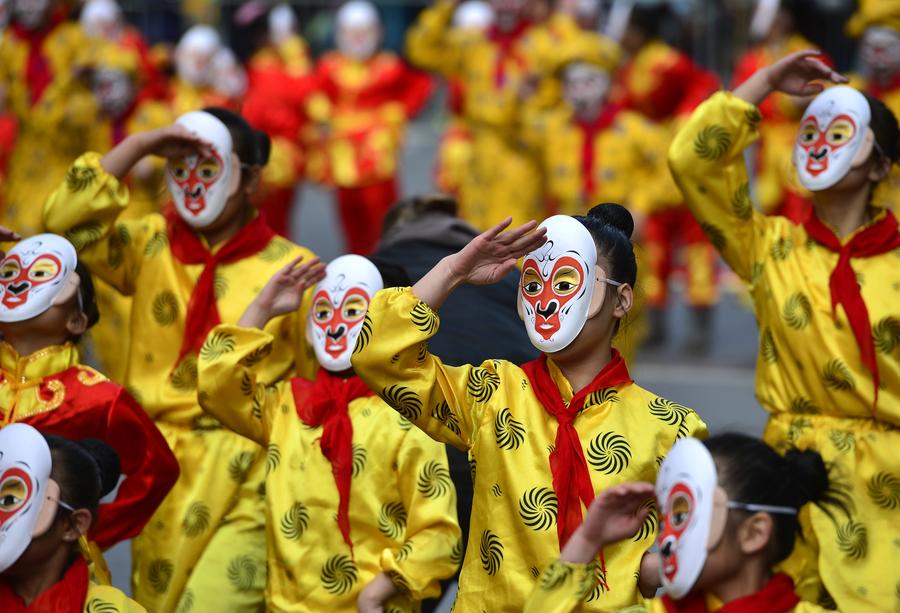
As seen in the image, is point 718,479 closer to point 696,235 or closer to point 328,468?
point 328,468

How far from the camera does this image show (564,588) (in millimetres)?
3738

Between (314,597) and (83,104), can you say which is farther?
(83,104)

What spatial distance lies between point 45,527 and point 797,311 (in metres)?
2.41

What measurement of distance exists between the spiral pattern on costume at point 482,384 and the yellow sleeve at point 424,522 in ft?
1.93

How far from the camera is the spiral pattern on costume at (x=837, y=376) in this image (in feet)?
17.2

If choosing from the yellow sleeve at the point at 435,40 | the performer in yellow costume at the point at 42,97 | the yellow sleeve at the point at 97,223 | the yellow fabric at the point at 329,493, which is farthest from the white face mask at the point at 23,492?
the yellow sleeve at the point at 435,40

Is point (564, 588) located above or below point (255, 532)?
above

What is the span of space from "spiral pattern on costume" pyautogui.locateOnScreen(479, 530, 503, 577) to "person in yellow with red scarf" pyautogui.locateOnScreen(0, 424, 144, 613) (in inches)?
33.6

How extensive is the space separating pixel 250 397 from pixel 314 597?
2.00 feet

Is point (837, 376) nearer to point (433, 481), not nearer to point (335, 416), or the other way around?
point (433, 481)

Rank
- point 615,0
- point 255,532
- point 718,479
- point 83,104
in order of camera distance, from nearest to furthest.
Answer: point 718,479 < point 255,532 < point 83,104 < point 615,0

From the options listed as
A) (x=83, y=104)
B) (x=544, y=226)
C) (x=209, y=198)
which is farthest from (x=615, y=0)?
(x=544, y=226)

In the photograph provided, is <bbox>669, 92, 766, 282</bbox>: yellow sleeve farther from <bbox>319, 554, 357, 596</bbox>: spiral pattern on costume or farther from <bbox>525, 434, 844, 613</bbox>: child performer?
<bbox>525, 434, 844, 613</bbox>: child performer

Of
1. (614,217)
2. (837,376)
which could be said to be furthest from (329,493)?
(837,376)
